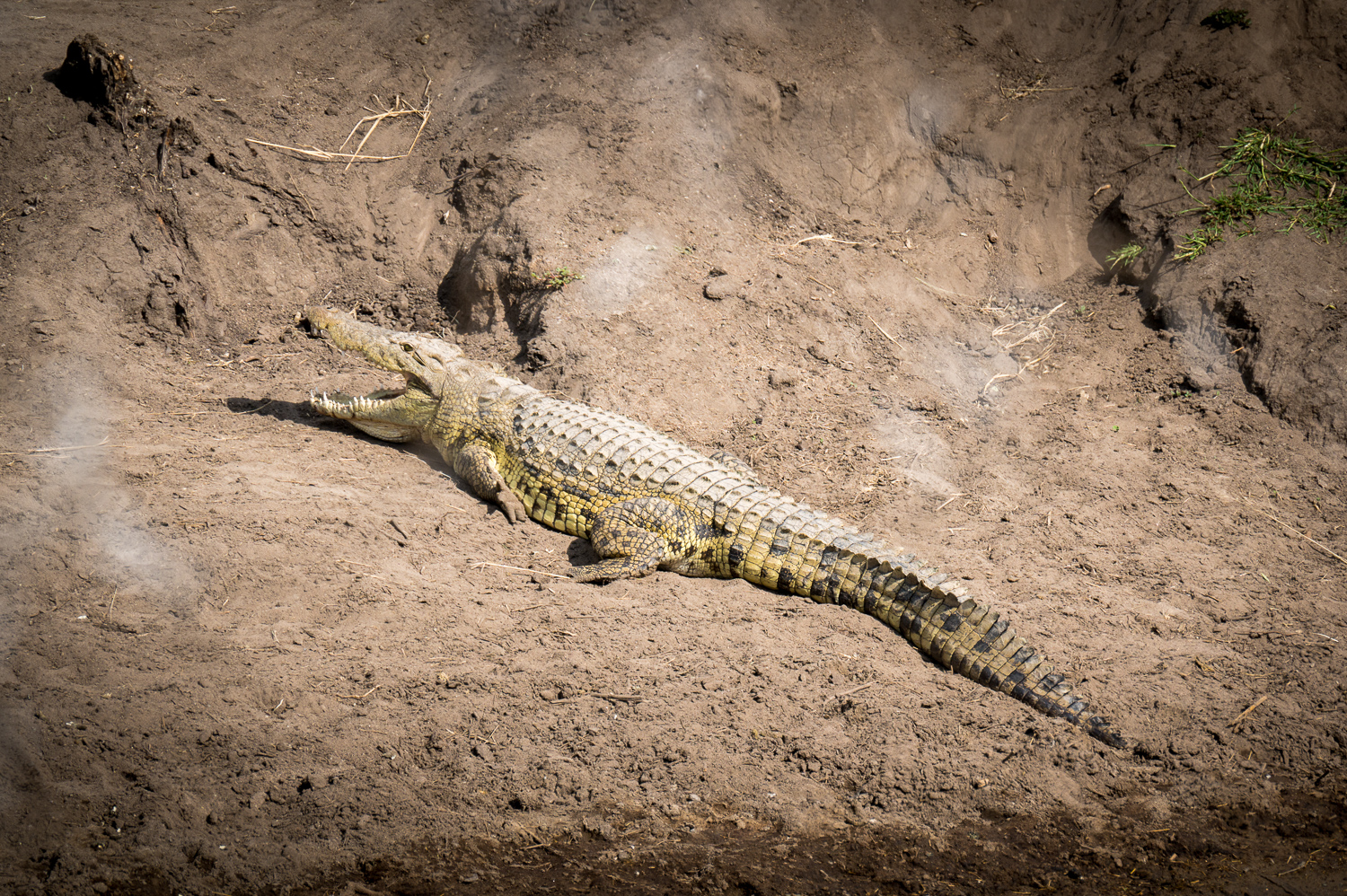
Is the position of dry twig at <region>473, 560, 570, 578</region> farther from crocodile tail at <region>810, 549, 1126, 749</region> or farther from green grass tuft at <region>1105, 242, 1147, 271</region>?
green grass tuft at <region>1105, 242, 1147, 271</region>

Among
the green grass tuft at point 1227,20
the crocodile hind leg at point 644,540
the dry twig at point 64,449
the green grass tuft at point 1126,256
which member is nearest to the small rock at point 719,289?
the crocodile hind leg at point 644,540

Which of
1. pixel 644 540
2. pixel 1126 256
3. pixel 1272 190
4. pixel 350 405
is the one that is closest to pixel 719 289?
pixel 644 540

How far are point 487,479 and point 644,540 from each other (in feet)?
4.04

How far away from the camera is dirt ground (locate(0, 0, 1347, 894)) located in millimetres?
3145

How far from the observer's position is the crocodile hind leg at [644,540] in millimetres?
4621

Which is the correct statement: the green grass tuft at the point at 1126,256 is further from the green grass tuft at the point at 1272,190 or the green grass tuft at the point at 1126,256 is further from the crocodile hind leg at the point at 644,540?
the crocodile hind leg at the point at 644,540

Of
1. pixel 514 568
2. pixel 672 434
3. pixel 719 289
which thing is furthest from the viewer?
pixel 719 289

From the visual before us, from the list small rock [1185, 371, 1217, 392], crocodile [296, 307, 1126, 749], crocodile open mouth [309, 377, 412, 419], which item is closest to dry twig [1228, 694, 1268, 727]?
crocodile [296, 307, 1126, 749]

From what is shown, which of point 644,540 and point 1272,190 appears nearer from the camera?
point 644,540

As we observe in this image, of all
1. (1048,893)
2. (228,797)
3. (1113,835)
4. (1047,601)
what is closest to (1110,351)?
(1047,601)

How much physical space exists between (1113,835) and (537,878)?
7.68ft

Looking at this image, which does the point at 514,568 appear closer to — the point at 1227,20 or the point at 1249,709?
the point at 1249,709

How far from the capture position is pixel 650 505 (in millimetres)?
4785

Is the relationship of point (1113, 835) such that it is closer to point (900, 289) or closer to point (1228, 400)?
point (1228, 400)
